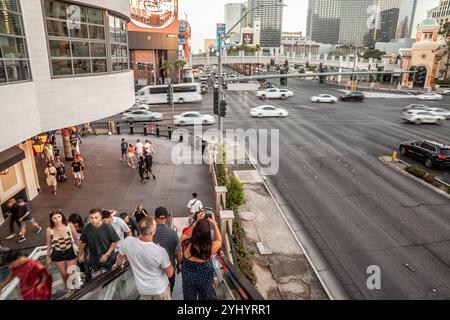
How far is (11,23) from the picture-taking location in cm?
891

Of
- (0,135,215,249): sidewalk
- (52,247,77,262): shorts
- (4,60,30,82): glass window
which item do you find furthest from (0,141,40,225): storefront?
(52,247,77,262): shorts

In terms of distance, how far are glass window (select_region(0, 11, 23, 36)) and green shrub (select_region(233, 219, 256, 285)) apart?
909 cm

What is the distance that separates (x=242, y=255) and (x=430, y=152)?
15.5 m

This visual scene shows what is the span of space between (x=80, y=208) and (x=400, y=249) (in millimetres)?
11821

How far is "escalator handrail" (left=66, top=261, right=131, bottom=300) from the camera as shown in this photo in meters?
3.95

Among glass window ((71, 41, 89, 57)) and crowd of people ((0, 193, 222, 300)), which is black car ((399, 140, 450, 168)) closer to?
crowd of people ((0, 193, 222, 300))

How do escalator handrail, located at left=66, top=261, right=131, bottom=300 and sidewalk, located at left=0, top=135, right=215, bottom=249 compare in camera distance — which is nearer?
escalator handrail, located at left=66, top=261, right=131, bottom=300

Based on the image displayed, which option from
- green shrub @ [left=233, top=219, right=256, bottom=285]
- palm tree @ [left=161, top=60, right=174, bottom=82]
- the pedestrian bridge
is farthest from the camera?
Answer: the pedestrian bridge

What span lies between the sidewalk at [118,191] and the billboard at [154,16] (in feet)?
154

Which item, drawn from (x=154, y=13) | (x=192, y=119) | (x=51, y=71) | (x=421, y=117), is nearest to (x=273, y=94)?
(x=192, y=119)

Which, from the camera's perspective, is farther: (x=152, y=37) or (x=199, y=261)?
(x=152, y=37)

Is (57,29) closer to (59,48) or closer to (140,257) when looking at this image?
(59,48)

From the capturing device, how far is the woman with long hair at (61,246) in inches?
231

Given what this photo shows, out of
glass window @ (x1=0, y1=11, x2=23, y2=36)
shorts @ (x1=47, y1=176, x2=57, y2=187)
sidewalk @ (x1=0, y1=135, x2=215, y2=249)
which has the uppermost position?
glass window @ (x1=0, y1=11, x2=23, y2=36)
